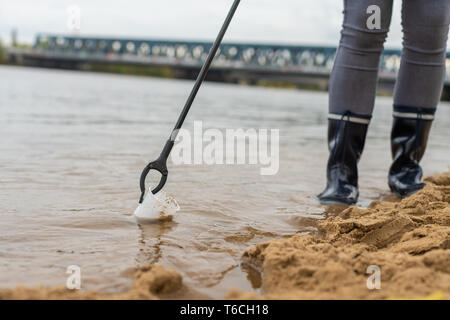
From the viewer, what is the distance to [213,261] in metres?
1.26

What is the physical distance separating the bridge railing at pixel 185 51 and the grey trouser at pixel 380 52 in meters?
45.1

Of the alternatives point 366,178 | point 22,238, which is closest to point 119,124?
point 366,178

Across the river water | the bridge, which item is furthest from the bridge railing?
the river water

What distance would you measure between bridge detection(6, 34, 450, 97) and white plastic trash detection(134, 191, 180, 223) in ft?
111

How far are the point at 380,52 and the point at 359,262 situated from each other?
52.4 inches

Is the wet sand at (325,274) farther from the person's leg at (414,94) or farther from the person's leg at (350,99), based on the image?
the person's leg at (414,94)

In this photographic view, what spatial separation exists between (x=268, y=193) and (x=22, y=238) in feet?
3.69

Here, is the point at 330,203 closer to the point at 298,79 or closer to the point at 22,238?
the point at 22,238

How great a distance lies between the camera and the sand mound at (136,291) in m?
0.96

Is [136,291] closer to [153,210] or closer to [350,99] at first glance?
[153,210]

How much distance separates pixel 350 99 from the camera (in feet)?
7.11

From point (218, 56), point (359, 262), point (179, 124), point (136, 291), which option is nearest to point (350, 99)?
point (179, 124)

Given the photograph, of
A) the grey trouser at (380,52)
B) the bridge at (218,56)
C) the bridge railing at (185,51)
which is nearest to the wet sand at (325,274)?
the grey trouser at (380,52)

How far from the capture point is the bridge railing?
48875mm
